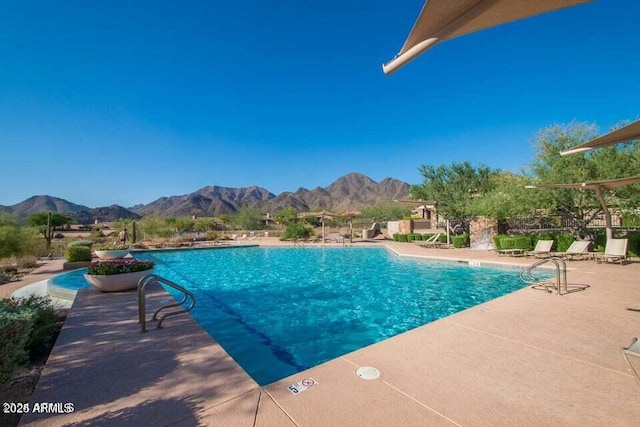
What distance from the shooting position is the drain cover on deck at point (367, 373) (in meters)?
2.56

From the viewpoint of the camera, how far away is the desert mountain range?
353 ft

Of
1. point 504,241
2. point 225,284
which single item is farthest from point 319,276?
point 504,241

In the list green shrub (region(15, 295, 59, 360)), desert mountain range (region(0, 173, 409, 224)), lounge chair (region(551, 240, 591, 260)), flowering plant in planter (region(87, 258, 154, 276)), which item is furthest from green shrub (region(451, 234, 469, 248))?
desert mountain range (region(0, 173, 409, 224))

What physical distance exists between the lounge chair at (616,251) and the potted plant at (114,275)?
13.2 metres

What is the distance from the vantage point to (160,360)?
3004 millimetres

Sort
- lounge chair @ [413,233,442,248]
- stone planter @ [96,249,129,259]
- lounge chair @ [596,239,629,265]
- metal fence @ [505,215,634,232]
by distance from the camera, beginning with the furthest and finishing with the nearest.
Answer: lounge chair @ [413,233,442,248]
metal fence @ [505,215,634,232]
stone planter @ [96,249,129,259]
lounge chair @ [596,239,629,265]

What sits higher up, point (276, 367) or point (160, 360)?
point (160, 360)

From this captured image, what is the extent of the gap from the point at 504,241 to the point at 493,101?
48.0 feet

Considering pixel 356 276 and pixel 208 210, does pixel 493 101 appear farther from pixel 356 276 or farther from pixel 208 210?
pixel 208 210

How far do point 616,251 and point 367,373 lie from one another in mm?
10637

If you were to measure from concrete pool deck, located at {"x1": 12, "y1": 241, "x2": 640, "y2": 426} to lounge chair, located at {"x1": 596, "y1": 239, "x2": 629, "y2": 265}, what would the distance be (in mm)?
6207

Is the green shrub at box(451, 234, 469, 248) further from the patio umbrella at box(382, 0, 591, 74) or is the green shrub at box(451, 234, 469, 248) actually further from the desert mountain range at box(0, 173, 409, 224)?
the desert mountain range at box(0, 173, 409, 224)

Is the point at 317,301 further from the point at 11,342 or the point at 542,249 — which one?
the point at 542,249

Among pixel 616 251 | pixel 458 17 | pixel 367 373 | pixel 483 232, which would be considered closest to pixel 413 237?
pixel 483 232
